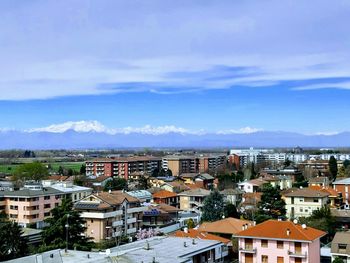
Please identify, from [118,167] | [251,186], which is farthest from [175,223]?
[118,167]

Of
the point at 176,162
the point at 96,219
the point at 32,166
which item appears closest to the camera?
the point at 96,219

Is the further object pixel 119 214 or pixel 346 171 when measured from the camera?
pixel 346 171

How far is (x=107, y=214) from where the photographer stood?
3453 cm

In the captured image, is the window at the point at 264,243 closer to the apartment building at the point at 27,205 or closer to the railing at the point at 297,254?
the railing at the point at 297,254

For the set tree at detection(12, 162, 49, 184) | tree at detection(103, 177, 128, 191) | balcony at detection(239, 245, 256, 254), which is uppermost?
tree at detection(12, 162, 49, 184)

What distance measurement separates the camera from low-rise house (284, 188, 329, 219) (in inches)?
1661

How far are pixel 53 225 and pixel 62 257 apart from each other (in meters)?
7.62

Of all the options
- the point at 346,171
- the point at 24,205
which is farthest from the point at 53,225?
the point at 346,171

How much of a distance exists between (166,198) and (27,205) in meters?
14.7

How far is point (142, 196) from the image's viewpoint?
48.8 m

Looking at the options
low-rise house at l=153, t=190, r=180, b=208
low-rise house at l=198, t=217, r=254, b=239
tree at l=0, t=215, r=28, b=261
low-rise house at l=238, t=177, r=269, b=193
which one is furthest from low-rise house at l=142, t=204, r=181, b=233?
low-rise house at l=238, t=177, r=269, b=193

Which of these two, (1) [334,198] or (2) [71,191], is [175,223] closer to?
(2) [71,191]

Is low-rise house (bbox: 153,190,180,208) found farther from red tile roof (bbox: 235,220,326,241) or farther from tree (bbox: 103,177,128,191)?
red tile roof (bbox: 235,220,326,241)

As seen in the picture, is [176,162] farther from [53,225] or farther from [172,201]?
[53,225]
